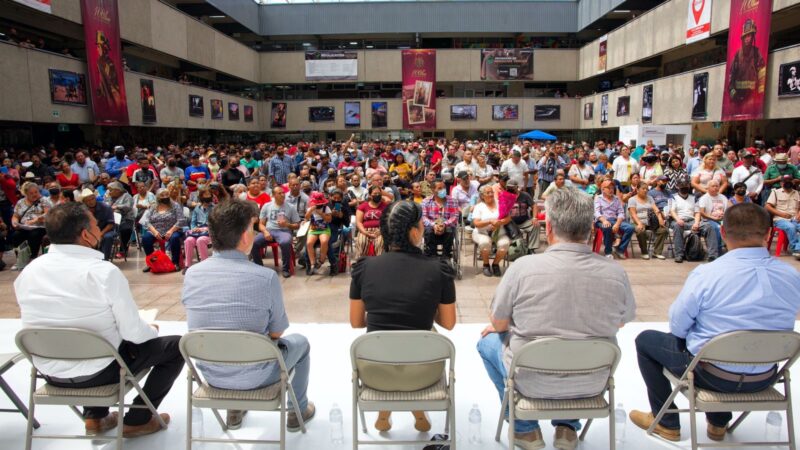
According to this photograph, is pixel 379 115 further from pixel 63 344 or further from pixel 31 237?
pixel 63 344

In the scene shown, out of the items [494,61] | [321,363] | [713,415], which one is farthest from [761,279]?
[494,61]

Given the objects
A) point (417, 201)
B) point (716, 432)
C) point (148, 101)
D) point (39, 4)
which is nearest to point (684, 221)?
point (417, 201)

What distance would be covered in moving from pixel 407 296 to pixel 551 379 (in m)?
0.83

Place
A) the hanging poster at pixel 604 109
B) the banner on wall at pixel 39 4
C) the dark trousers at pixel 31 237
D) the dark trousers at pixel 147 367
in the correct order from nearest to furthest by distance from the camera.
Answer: the dark trousers at pixel 147 367 < the dark trousers at pixel 31 237 < the banner on wall at pixel 39 4 < the hanging poster at pixel 604 109

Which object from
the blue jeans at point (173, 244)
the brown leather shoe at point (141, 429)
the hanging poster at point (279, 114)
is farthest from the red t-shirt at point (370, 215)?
the hanging poster at point (279, 114)

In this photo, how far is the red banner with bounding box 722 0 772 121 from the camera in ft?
51.4

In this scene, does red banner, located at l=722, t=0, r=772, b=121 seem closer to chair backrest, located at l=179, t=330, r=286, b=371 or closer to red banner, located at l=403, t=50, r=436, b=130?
chair backrest, located at l=179, t=330, r=286, b=371

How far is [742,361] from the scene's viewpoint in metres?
2.51

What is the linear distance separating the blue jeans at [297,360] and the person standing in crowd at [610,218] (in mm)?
6517

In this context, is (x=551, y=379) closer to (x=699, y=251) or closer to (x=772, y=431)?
(x=772, y=431)

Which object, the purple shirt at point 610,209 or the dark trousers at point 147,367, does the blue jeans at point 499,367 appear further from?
Result: the purple shirt at point 610,209

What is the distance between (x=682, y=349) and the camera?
114 inches

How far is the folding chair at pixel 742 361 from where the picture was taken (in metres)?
2.46

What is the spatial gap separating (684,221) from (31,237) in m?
10.4
